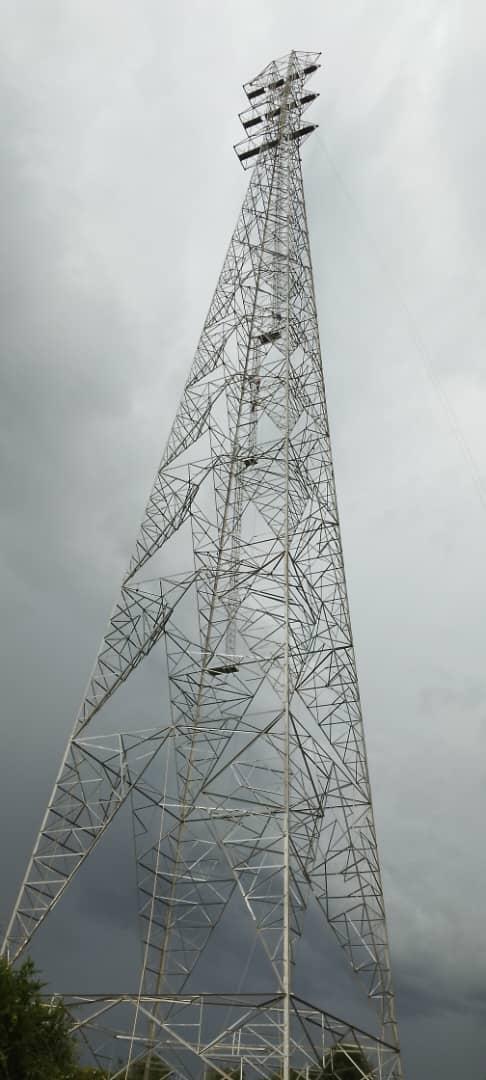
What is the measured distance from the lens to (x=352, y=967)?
2695cm

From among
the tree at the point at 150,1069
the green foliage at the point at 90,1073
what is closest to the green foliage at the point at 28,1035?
the green foliage at the point at 90,1073

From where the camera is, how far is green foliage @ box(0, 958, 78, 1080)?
68.2ft

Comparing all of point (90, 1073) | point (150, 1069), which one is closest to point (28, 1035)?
point (90, 1073)

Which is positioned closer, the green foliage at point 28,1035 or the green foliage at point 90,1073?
the green foliage at point 28,1035

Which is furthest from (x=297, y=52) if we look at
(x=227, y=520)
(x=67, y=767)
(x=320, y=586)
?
(x=67, y=767)

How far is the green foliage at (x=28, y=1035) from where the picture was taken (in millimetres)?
20797

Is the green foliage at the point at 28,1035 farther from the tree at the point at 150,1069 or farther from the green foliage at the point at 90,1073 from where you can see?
the tree at the point at 150,1069

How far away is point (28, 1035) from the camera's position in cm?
2120

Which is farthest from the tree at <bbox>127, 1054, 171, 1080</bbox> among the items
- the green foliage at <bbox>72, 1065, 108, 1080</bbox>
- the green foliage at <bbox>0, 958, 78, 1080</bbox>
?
the green foliage at <bbox>0, 958, 78, 1080</bbox>

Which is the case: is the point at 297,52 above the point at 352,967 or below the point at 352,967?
above

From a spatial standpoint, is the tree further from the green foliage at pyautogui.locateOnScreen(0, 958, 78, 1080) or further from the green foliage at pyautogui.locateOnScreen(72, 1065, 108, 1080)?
the green foliage at pyautogui.locateOnScreen(0, 958, 78, 1080)

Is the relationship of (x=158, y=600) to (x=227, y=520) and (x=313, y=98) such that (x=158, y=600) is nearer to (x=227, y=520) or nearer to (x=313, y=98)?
(x=227, y=520)

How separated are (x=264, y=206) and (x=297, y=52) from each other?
10.1 m

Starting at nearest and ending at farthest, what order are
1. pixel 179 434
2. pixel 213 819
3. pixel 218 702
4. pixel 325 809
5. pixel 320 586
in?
pixel 213 819 < pixel 325 809 < pixel 218 702 < pixel 320 586 < pixel 179 434
